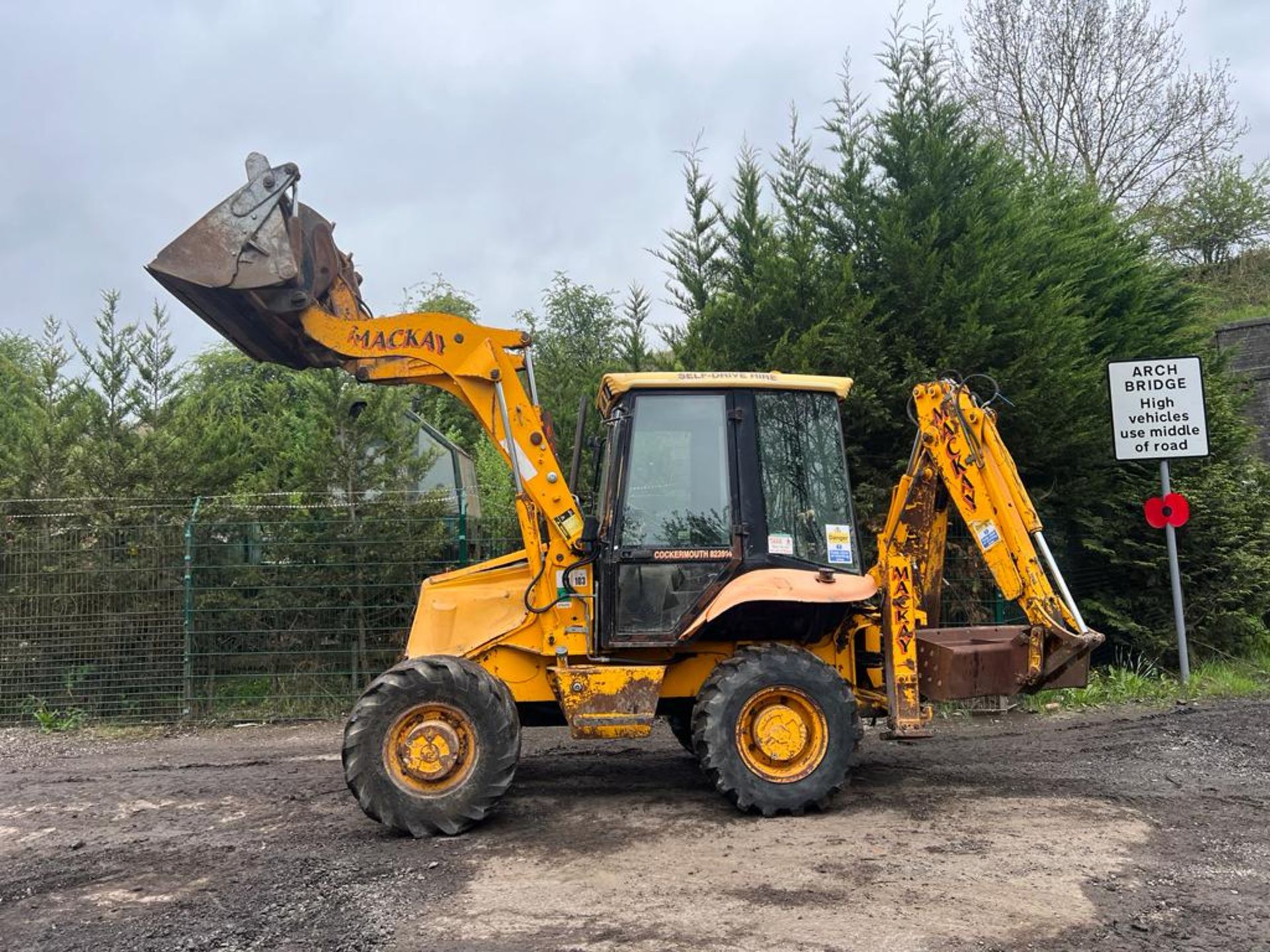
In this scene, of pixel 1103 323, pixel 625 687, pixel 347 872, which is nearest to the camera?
pixel 347 872

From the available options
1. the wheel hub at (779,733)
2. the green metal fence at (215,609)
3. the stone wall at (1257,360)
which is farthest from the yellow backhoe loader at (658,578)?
the stone wall at (1257,360)

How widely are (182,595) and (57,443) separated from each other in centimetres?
279

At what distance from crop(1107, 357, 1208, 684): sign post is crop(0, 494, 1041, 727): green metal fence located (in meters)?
1.58

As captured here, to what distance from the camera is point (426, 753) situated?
5.41 meters

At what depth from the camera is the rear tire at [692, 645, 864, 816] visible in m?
5.53

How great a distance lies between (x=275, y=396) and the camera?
13039 millimetres

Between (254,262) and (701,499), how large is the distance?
2.86m

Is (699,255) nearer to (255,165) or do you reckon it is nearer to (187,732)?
(255,165)

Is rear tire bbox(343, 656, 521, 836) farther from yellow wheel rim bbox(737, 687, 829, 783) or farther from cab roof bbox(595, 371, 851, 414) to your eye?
cab roof bbox(595, 371, 851, 414)

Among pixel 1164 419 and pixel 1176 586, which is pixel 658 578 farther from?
pixel 1164 419

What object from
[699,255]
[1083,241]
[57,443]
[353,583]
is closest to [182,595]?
[353,583]

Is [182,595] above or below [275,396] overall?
below

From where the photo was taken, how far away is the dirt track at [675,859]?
157 inches

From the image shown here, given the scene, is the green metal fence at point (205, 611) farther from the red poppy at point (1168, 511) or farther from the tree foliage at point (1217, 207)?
the tree foliage at point (1217, 207)
